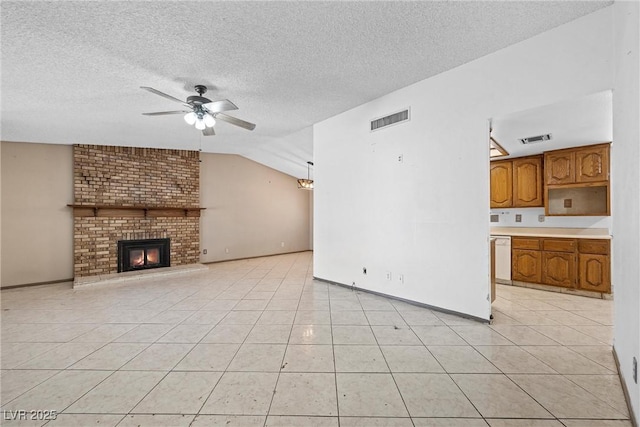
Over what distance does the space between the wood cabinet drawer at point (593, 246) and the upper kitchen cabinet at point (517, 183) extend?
3.05 feet

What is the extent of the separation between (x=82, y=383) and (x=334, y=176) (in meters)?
4.02

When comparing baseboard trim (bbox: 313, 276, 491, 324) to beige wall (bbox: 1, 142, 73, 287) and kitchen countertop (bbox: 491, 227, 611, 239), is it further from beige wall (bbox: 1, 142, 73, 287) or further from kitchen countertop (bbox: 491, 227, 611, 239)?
beige wall (bbox: 1, 142, 73, 287)

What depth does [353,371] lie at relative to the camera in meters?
2.11

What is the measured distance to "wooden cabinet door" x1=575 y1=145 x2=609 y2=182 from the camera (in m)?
3.97

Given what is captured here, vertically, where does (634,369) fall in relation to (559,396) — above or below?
above

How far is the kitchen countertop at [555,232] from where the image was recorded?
411 centimetres

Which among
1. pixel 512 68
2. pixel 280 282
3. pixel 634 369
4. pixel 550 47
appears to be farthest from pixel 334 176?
pixel 634 369

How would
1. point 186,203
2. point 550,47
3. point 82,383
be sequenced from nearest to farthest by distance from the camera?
point 82,383 → point 550,47 → point 186,203

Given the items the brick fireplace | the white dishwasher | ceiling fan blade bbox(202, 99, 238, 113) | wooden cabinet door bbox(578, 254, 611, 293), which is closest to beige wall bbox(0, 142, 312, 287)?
the brick fireplace

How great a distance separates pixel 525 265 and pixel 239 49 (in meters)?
5.46

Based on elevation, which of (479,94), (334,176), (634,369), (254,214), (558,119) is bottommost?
(634,369)

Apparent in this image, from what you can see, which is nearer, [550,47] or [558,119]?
[550,47]

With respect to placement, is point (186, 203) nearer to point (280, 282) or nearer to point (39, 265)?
point (39, 265)

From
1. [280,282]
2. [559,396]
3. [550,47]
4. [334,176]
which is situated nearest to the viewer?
[559,396]
